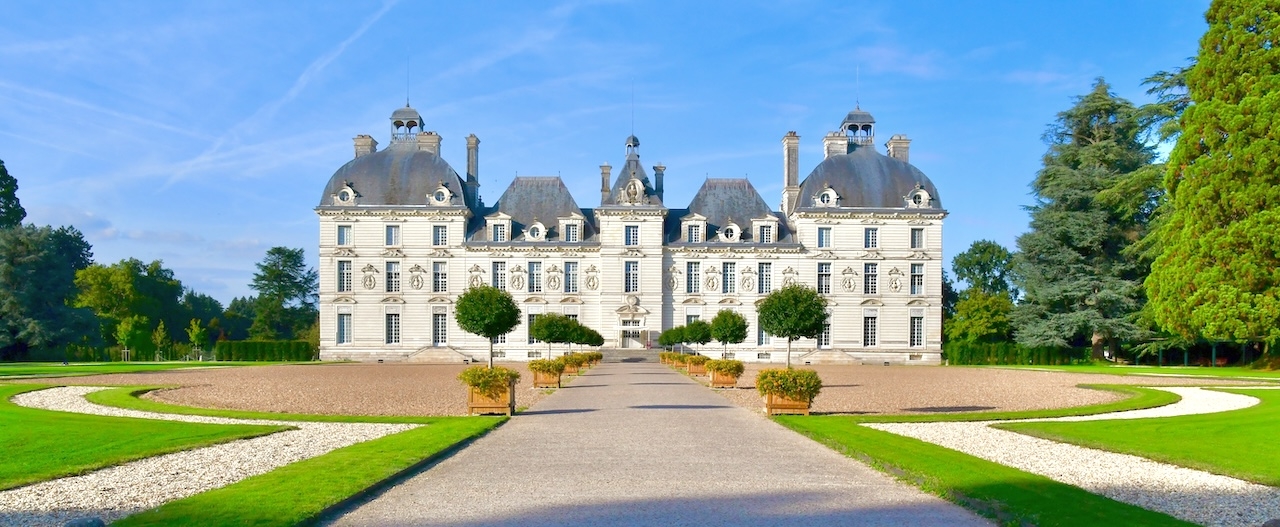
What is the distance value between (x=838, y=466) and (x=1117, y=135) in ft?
147

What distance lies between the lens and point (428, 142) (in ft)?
192

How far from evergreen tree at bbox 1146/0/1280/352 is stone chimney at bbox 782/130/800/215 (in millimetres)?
38878

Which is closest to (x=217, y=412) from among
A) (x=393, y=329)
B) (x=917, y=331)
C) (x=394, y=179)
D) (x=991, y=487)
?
(x=991, y=487)

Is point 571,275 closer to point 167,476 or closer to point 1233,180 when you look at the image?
point 1233,180

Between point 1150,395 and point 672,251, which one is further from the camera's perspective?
point 672,251

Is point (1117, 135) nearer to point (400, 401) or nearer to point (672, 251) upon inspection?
point (672, 251)

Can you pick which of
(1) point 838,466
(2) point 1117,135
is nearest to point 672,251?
(2) point 1117,135

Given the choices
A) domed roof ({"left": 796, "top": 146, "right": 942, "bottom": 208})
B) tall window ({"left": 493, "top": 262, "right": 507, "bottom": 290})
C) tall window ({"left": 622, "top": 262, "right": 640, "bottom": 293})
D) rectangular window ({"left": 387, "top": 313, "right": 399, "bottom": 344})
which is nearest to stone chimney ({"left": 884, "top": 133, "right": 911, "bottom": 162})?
domed roof ({"left": 796, "top": 146, "right": 942, "bottom": 208})

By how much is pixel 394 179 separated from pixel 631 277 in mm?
14371

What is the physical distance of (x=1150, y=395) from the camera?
883 inches

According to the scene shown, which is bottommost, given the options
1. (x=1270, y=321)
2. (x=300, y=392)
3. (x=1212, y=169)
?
(x=300, y=392)

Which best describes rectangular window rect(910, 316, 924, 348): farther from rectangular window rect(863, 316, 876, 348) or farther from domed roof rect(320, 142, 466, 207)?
domed roof rect(320, 142, 466, 207)

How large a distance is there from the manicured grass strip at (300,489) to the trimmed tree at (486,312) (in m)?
16.3

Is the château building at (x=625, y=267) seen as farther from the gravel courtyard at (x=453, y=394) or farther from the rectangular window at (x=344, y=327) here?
the gravel courtyard at (x=453, y=394)
